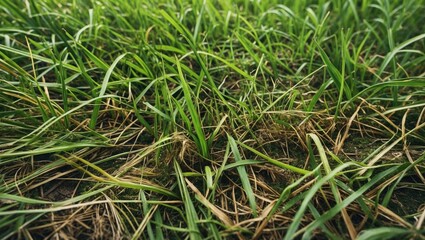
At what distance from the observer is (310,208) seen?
37.8 inches

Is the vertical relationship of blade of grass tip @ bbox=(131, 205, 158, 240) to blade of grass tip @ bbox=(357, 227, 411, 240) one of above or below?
below

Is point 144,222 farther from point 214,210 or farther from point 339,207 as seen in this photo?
point 339,207

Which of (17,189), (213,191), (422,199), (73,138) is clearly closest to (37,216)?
(17,189)

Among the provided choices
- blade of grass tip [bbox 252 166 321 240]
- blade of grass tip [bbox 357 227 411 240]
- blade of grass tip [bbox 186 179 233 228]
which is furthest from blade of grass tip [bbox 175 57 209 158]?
blade of grass tip [bbox 357 227 411 240]

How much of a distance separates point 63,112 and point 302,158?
0.81m

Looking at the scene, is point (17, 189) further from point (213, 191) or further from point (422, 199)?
point (422, 199)

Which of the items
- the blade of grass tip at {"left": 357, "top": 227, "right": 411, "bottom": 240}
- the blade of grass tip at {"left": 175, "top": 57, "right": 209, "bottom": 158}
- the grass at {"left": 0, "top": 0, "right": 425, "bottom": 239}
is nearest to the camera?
the blade of grass tip at {"left": 357, "top": 227, "right": 411, "bottom": 240}

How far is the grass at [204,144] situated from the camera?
0.97m

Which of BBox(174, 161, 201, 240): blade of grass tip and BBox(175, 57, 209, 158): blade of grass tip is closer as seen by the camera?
BBox(174, 161, 201, 240): blade of grass tip

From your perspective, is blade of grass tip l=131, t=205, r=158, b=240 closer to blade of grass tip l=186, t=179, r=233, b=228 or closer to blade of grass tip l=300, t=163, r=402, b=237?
blade of grass tip l=186, t=179, r=233, b=228

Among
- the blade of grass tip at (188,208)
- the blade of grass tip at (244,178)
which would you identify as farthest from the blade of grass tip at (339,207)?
the blade of grass tip at (188,208)

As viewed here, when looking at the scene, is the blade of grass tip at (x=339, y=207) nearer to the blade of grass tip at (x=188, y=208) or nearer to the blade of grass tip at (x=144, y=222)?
the blade of grass tip at (x=188, y=208)

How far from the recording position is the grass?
0.97 metres

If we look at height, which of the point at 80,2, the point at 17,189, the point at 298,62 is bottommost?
the point at 17,189
